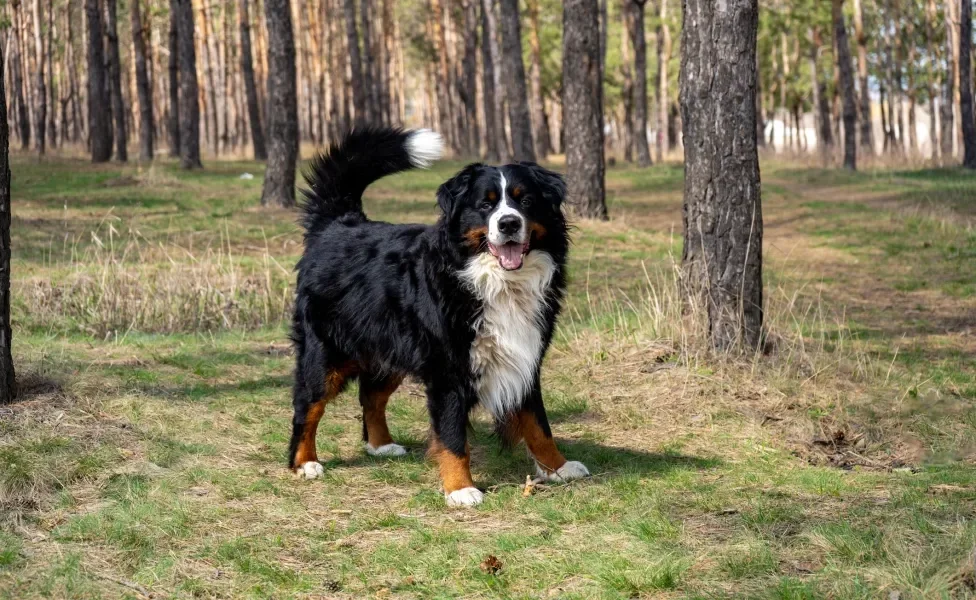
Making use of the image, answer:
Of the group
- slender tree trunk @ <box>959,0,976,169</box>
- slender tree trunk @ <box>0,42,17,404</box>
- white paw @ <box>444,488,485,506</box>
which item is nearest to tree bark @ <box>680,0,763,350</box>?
white paw @ <box>444,488,485,506</box>

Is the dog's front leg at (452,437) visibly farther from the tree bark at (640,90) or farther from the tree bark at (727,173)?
the tree bark at (640,90)

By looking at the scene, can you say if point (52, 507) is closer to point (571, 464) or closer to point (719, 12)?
point (571, 464)

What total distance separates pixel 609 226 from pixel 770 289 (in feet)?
17.6

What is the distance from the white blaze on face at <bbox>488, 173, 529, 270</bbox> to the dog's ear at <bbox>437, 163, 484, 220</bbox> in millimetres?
184

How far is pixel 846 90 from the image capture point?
30078 millimetres

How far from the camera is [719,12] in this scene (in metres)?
7.38

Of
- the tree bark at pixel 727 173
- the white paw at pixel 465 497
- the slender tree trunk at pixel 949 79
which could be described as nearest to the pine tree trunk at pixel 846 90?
the slender tree trunk at pixel 949 79

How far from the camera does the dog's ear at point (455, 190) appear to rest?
17.0 feet

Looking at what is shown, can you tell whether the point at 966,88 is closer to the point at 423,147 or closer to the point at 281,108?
the point at 281,108

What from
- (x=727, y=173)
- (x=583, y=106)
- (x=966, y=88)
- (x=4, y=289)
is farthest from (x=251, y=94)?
(x=4, y=289)

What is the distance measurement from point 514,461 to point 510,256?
1.44 m

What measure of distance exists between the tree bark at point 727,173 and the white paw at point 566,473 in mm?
2326

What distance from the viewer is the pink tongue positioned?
5117 mm

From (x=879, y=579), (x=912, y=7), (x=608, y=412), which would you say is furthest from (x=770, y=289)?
(x=912, y=7)
